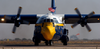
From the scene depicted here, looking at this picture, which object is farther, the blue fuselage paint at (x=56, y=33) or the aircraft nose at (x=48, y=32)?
the blue fuselage paint at (x=56, y=33)

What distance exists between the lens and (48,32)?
63.0 ft

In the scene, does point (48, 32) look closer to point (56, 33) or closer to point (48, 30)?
point (48, 30)

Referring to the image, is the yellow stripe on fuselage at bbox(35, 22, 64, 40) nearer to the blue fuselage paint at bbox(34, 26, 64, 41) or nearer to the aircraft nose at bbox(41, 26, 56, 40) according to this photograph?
the aircraft nose at bbox(41, 26, 56, 40)

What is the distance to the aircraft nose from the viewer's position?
19.2m

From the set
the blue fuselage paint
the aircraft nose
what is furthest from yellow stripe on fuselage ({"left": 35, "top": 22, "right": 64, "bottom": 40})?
the blue fuselage paint

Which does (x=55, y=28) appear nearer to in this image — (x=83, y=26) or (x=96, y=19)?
(x=83, y=26)

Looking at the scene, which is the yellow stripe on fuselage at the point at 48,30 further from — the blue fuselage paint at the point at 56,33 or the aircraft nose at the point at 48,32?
the blue fuselage paint at the point at 56,33

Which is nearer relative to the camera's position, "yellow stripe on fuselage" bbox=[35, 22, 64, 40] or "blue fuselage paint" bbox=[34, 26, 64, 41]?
"yellow stripe on fuselage" bbox=[35, 22, 64, 40]

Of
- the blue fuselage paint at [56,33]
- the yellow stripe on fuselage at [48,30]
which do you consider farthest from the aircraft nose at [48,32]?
the blue fuselage paint at [56,33]

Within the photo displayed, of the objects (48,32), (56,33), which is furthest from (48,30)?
(56,33)

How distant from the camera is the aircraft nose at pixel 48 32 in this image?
19234 millimetres

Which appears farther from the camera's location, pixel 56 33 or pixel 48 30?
pixel 56 33

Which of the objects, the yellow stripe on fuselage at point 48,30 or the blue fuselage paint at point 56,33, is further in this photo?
the blue fuselage paint at point 56,33

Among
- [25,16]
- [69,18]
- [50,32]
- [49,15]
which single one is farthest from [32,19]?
[50,32]
